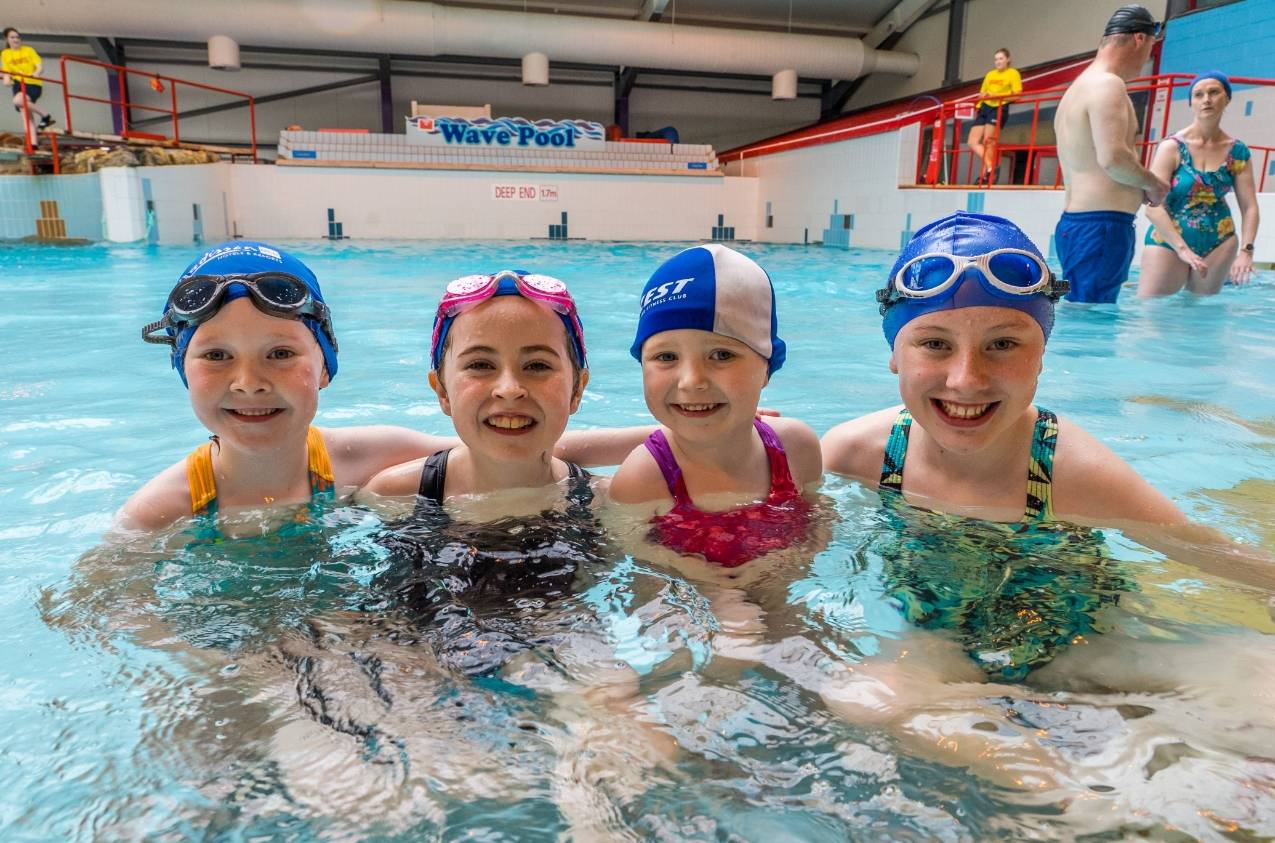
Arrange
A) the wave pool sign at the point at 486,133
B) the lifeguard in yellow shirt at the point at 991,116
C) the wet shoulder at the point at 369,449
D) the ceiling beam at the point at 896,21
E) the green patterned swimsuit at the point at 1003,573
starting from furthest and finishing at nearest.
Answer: the ceiling beam at the point at 896,21, the wave pool sign at the point at 486,133, the lifeguard in yellow shirt at the point at 991,116, the wet shoulder at the point at 369,449, the green patterned swimsuit at the point at 1003,573

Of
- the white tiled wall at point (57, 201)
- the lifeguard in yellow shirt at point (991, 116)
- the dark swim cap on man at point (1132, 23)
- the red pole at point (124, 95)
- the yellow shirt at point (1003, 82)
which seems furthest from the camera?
the red pole at point (124, 95)

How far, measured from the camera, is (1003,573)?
240 cm

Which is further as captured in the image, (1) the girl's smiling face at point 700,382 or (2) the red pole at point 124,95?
(2) the red pole at point 124,95

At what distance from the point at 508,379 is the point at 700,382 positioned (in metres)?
0.53

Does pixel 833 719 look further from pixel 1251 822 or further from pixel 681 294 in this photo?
pixel 681 294

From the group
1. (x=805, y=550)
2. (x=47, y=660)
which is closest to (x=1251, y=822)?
(x=805, y=550)

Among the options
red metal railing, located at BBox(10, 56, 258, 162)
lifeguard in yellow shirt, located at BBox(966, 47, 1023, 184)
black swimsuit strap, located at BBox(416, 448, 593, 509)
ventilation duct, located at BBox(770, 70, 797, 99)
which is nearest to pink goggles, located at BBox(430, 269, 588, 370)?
black swimsuit strap, located at BBox(416, 448, 593, 509)

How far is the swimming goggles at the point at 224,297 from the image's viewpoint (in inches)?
100.0

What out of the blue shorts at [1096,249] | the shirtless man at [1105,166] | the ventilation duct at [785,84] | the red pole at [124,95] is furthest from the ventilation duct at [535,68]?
the blue shorts at [1096,249]

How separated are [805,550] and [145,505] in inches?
78.3

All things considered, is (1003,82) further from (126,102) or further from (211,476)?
(126,102)

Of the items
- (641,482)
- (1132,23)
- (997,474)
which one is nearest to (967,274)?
(997,474)

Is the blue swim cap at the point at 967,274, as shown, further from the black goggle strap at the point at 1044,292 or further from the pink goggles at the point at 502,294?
the pink goggles at the point at 502,294

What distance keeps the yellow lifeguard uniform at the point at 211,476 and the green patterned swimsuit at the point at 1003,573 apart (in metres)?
1.77
